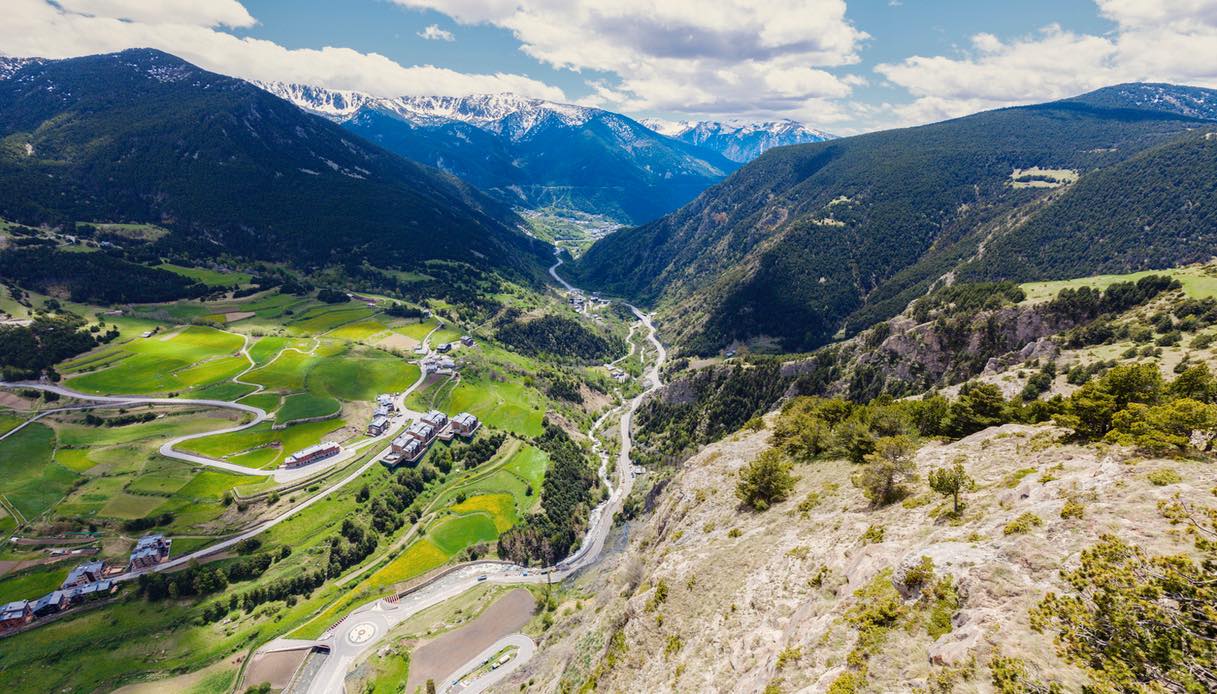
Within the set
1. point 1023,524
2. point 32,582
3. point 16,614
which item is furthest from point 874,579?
point 32,582

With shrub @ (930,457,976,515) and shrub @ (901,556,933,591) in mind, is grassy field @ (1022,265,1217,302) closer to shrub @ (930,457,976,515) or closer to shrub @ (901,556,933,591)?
shrub @ (930,457,976,515)

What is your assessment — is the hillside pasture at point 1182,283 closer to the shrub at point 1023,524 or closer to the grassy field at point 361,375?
the shrub at point 1023,524

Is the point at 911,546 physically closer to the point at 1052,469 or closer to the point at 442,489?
the point at 1052,469

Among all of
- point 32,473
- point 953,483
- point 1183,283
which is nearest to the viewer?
point 953,483

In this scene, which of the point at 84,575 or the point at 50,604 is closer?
the point at 50,604

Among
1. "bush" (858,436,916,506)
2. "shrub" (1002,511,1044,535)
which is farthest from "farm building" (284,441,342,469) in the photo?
"shrub" (1002,511,1044,535)

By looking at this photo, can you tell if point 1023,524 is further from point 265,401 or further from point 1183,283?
point 265,401

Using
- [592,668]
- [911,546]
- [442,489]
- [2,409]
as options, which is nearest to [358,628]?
[442,489]
